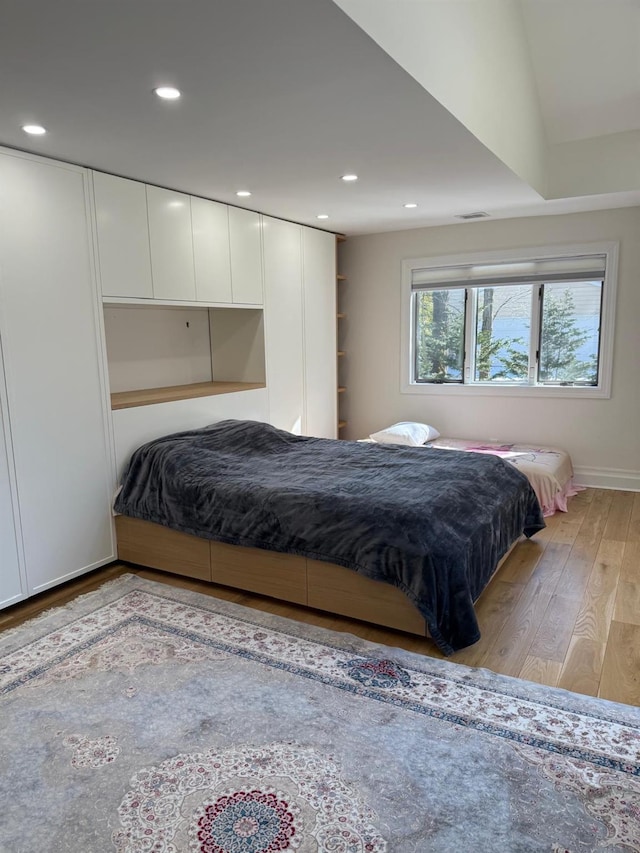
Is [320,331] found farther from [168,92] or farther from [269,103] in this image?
[168,92]

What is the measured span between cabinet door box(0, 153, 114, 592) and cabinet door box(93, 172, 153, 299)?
0.10 m

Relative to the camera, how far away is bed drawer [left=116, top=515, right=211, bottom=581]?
323 centimetres

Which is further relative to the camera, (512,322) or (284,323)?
(512,322)

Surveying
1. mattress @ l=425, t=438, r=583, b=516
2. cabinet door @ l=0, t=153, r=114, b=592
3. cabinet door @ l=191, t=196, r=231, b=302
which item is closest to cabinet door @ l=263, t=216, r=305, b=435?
cabinet door @ l=191, t=196, r=231, b=302

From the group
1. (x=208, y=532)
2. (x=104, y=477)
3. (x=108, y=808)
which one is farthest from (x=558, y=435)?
(x=108, y=808)

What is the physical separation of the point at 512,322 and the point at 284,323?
6.72 feet

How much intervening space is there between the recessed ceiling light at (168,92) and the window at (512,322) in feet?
11.6

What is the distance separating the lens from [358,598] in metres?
2.70

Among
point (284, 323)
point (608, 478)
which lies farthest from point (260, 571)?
point (608, 478)

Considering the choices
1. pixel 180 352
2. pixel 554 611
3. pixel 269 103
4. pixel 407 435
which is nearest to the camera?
pixel 269 103

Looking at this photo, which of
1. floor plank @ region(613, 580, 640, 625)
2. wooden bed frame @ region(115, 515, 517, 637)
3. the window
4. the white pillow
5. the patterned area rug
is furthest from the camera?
the white pillow

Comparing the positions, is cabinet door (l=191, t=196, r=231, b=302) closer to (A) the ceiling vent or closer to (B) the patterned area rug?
(A) the ceiling vent

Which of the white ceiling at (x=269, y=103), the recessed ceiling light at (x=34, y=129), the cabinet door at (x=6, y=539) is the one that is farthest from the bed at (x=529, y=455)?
the recessed ceiling light at (x=34, y=129)

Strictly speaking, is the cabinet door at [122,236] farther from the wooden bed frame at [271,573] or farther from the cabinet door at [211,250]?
the wooden bed frame at [271,573]
